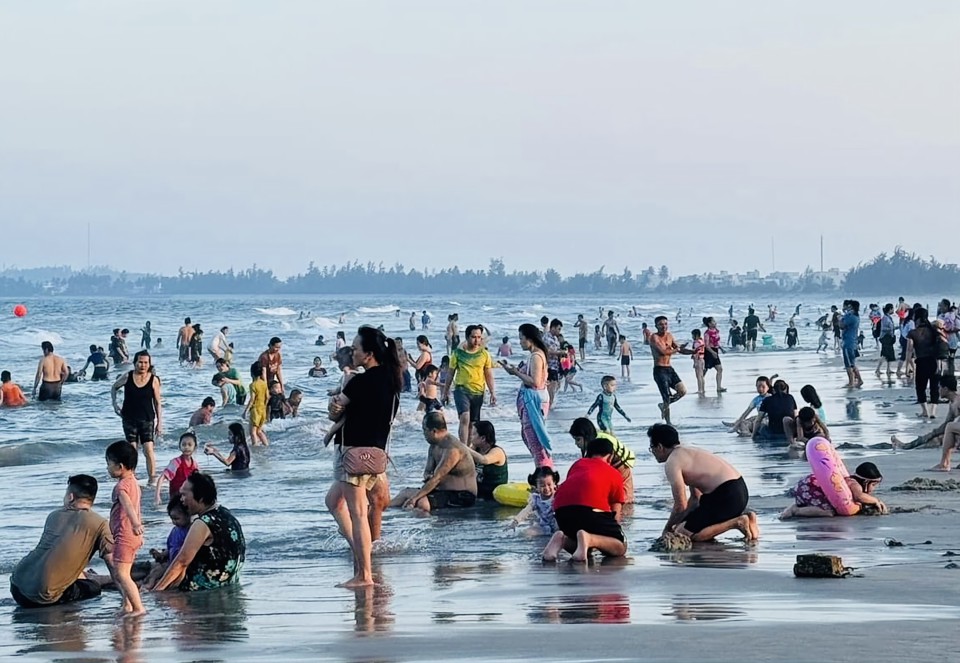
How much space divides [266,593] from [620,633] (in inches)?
123

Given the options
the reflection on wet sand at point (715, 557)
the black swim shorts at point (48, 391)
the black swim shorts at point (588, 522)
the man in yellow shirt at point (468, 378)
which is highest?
the man in yellow shirt at point (468, 378)

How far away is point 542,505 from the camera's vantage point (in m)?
11.2

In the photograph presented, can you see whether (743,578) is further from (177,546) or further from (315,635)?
(177,546)

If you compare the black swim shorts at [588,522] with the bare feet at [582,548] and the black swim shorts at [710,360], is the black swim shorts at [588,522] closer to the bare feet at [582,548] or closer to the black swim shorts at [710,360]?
the bare feet at [582,548]

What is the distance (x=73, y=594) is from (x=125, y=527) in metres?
0.71

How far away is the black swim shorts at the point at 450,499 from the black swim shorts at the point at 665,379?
966 centimetres

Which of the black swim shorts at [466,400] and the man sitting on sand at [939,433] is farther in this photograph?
the black swim shorts at [466,400]

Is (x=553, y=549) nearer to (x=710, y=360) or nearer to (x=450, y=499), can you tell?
(x=450, y=499)

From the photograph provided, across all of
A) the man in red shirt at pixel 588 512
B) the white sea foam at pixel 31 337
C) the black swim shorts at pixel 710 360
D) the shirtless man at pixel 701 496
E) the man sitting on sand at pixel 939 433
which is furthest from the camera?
the white sea foam at pixel 31 337

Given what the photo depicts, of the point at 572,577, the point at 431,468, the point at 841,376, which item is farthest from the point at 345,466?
the point at 841,376

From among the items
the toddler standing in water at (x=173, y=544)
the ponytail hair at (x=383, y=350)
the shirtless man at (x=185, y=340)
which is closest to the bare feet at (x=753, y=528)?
the ponytail hair at (x=383, y=350)

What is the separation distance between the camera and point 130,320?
9812cm

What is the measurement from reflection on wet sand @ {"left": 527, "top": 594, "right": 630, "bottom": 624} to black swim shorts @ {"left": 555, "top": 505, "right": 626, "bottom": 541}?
68.4 inches

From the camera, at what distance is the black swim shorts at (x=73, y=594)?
29.4 ft
